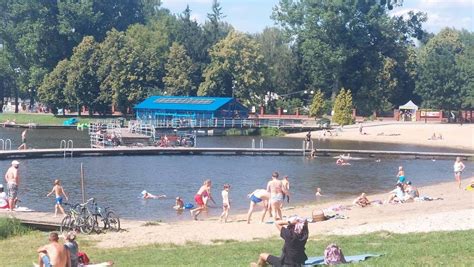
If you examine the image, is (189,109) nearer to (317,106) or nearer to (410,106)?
(317,106)

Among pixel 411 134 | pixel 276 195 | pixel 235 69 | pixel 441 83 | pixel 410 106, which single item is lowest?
pixel 276 195

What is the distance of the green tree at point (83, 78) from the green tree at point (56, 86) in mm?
1266

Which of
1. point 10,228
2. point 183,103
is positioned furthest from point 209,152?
point 10,228

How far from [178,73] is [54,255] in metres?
89.7

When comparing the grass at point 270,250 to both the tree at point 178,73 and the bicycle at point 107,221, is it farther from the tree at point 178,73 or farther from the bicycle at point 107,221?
the tree at point 178,73

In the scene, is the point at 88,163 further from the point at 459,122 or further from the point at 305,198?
the point at 459,122

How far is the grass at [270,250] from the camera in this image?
48.1 ft

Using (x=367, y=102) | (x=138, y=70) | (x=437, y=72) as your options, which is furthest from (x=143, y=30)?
(x=437, y=72)

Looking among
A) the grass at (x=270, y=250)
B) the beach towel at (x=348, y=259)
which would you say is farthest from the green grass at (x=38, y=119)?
the beach towel at (x=348, y=259)

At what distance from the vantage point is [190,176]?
44.9 meters

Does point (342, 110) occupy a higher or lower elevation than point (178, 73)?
lower

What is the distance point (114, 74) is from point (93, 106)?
6495 mm

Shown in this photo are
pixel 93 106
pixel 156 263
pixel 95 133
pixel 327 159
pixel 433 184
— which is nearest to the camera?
pixel 156 263

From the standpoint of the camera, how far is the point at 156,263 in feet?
55.0
